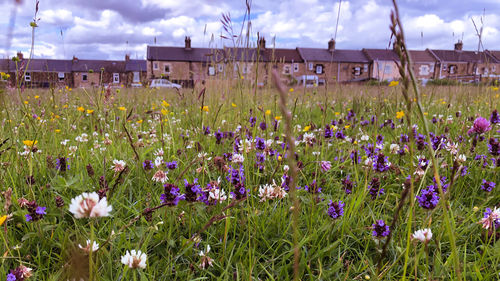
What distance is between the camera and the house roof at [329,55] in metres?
48.7

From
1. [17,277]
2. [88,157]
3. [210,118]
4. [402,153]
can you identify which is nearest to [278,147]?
[402,153]

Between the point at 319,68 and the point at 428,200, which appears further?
the point at 319,68

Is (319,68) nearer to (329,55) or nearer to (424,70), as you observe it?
(329,55)

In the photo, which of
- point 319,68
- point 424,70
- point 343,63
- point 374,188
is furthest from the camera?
point 319,68

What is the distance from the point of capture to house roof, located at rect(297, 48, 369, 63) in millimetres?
48681

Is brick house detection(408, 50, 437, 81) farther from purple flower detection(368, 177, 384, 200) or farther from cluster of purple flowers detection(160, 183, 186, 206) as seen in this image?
cluster of purple flowers detection(160, 183, 186, 206)

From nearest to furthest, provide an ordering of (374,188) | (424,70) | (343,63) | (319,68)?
(374,188)
(343,63)
(424,70)
(319,68)

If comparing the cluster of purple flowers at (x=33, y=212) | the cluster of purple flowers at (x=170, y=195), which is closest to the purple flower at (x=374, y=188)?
the cluster of purple flowers at (x=170, y=195)

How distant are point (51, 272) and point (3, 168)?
117 centimetres

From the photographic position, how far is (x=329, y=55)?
49.2 m

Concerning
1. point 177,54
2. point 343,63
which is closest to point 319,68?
point 343,63

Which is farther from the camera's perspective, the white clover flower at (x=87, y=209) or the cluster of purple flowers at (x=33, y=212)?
the cluster of purple flowers at (x=33, y=212)

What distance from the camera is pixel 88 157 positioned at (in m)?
2.69

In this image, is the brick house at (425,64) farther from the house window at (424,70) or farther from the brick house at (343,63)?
the brick house at (343,63)
